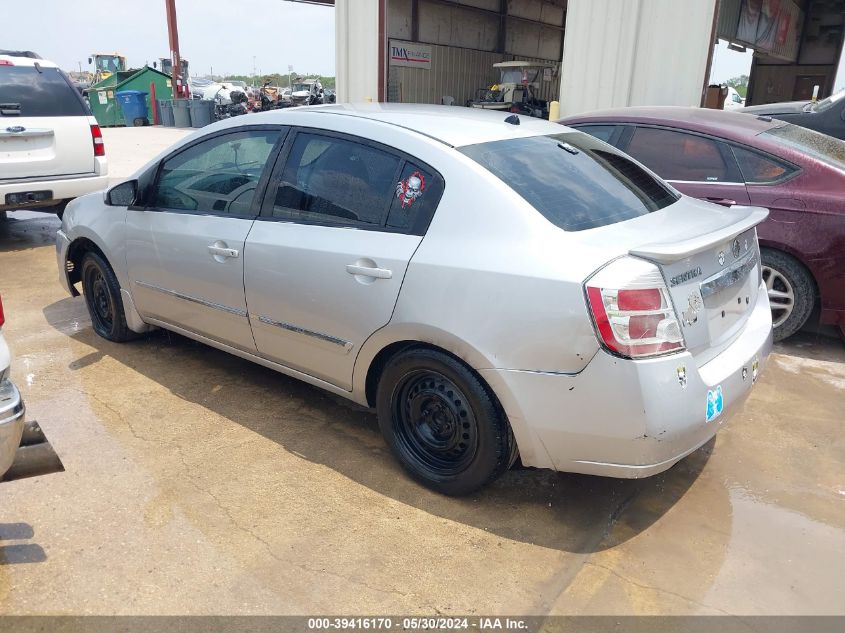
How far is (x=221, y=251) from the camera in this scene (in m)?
3.59

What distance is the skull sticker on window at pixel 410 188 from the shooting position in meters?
2.98

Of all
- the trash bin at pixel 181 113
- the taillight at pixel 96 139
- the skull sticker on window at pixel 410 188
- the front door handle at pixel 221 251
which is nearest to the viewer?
the skull sticker on window at pixel 410 188

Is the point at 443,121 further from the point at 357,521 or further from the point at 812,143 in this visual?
the point at 812,143

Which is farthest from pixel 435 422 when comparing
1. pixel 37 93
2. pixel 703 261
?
pixel 37 93

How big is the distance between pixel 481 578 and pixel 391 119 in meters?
2.11

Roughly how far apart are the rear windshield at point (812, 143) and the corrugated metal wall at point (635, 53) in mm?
3480

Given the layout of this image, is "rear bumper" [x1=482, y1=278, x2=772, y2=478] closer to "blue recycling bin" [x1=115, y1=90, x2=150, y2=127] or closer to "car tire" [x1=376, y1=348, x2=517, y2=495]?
"car tire" [x1=376, y1=348, x2=517, y2=495]

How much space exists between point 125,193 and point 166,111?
19830 mm

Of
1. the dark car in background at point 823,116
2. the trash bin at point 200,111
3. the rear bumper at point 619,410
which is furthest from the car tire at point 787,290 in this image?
the trash bin at point 200,111

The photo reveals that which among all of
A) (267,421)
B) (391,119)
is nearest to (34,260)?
(267,421)

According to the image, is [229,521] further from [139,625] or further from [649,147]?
[649,147]

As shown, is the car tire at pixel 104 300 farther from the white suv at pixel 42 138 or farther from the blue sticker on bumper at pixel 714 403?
the blue sticker on bumper at pixel 714 403

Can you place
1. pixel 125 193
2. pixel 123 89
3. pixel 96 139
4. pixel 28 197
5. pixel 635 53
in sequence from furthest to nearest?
pixel 123 89 → pixel 635 53 → pixel 96 139 → pixel 28 197 → pixel 125 193

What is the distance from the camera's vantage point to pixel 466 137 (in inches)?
122
